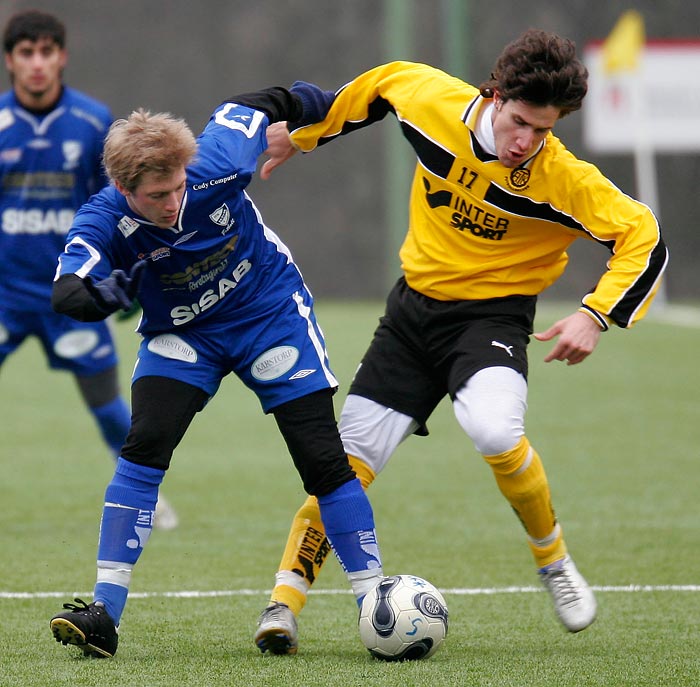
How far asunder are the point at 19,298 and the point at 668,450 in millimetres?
4059

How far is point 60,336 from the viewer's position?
6.27 meters

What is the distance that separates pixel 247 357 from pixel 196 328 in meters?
0.18

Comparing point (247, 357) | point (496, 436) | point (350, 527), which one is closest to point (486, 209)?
point (496, 436)

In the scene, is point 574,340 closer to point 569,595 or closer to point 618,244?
point 618,244

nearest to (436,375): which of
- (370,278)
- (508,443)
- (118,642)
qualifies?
(508,443)

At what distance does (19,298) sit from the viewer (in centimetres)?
626

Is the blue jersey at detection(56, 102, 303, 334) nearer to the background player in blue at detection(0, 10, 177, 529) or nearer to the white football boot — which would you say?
the white football boot

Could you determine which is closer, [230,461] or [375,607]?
[375,607]

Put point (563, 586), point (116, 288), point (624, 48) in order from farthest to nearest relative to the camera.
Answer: point (624, 48)
point (563, 586)
point (116, 288)

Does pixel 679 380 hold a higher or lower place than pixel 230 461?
lower

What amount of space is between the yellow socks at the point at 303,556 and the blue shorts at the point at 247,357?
0.39 metres

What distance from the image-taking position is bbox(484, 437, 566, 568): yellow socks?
13.9ft

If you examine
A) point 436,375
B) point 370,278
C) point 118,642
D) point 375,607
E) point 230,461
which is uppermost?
point 436,375

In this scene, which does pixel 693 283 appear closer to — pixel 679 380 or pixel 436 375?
pixel 679 380
